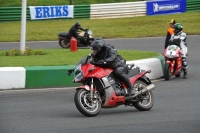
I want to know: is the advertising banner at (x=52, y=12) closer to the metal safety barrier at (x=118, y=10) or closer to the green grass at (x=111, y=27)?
the green grass at (x=111, y=27)

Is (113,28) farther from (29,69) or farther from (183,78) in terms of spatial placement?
(29,69)

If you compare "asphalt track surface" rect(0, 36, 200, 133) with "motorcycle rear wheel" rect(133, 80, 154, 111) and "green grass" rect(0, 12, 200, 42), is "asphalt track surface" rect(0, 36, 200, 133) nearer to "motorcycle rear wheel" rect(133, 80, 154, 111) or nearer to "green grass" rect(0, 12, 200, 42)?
"motorcycle rear wheel" rect(133, 80, 154, 111)

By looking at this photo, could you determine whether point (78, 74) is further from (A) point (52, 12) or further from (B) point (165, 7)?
(B) point (165, 7)

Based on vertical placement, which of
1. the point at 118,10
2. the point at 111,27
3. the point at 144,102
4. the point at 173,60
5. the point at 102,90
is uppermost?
the point at 118,10

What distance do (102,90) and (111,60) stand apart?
55 centimetres

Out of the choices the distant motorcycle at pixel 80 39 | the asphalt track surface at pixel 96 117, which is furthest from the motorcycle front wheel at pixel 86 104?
the distant motorcycle at pixel 80 39

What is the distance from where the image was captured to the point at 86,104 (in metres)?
9.80

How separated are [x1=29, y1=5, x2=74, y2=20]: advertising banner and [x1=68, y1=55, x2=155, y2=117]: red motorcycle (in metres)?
22.3

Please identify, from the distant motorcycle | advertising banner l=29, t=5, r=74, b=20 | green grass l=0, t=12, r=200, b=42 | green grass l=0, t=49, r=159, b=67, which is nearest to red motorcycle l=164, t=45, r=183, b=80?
green grass l=0, t=49, r=159, b=67

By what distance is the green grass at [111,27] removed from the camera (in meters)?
28.7

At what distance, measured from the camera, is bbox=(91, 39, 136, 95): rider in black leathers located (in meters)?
10.0

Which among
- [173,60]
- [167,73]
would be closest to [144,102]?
[167,73]

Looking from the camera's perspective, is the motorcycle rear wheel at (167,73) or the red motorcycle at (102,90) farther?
the motorcycle rear wheel at (167,73)

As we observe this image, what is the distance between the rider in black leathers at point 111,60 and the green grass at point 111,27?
1764 cm
